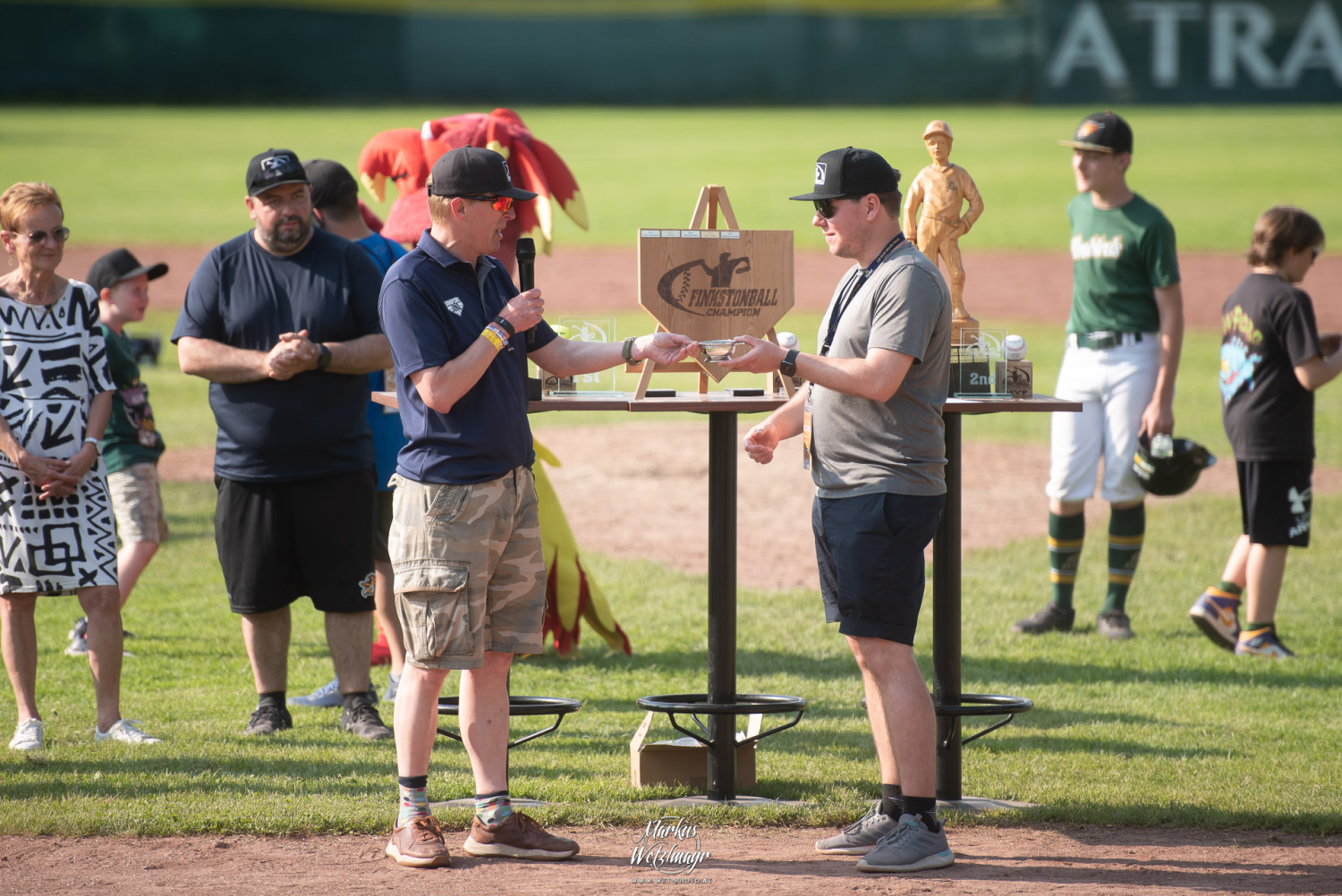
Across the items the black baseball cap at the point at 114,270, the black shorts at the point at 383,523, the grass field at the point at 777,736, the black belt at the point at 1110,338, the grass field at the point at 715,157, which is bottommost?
the grass field at the point at 777,736

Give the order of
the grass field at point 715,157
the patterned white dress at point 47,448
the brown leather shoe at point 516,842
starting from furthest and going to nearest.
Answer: the grass field at point 715,157 < the patterned white dress at point 47,448 < the brown leather shoe at point 516,842

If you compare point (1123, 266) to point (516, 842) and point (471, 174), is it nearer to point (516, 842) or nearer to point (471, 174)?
point (471, 174)

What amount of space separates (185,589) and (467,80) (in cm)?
3975

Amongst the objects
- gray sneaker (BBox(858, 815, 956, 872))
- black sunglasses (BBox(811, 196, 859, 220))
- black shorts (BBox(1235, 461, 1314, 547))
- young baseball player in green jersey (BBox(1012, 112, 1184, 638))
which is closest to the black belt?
young baseball player in green jersey (BBox(1012, 112, 1184, 638))

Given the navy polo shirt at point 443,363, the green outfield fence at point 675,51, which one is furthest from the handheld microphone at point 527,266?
the green outfield fence at point 675,51

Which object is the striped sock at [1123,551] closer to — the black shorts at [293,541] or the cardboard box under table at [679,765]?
the cardboard box under table at [679,765]

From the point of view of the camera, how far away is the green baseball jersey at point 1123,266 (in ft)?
23.3

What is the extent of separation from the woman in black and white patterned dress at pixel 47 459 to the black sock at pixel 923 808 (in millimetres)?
2929

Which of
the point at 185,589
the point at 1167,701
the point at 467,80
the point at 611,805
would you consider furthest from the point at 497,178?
the point at 467,80

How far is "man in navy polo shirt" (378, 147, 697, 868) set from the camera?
409cm

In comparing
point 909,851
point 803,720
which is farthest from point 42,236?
point 909,851

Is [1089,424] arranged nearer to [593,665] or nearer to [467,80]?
[593,665]

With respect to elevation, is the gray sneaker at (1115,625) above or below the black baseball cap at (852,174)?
below

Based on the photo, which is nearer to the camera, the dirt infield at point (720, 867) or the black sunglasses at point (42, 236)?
the dirt infield at point (720, 867)
